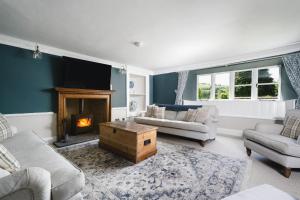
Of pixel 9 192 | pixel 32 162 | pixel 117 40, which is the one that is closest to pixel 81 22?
pixel 117 40

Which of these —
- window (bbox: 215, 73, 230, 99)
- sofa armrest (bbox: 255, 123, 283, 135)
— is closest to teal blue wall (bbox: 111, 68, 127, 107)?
window (bbox: 215, 73, 230, 99)

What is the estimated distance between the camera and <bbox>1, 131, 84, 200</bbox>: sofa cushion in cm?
98

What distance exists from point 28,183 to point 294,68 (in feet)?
16.5

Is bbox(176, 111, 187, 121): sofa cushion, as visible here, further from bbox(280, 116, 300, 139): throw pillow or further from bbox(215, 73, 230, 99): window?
bbox(280, 116, 300, 139): throw pillow

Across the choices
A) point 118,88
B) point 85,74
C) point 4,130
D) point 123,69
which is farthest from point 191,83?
point 4,130

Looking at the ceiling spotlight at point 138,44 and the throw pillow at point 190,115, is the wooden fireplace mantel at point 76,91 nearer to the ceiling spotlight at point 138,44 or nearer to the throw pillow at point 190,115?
the ceiling spotlight at point 138,44

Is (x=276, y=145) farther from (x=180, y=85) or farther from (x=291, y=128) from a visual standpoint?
(x=180, y=85)

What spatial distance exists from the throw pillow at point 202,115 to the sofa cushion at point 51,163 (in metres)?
3.02

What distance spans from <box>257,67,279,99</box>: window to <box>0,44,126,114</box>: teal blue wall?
17.8ft

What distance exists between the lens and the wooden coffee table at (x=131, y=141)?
2334 millimetres

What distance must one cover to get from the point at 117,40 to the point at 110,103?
2051 millimetres

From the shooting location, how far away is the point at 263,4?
181 cm

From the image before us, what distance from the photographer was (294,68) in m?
3.35

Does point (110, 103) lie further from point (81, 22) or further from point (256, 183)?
point (256, 183)
